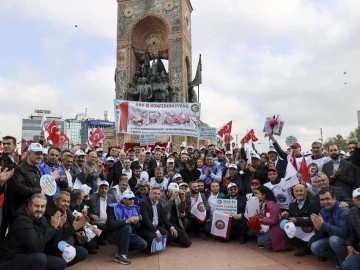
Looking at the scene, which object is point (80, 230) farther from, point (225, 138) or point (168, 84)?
point (168, 84)

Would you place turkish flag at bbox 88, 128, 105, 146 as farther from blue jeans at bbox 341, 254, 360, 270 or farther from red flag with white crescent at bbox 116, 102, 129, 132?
blue jeans at bbox 341, 254, 360, 270

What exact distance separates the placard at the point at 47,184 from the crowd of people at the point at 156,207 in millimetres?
58

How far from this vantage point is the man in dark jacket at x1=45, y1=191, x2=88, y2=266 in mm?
4660

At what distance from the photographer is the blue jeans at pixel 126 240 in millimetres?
5652

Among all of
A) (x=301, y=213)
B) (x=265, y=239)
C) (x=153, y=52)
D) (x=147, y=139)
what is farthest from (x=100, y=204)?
(x=153, y=52)

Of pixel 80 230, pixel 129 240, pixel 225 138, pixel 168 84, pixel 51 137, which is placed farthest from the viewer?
pixel 168 84

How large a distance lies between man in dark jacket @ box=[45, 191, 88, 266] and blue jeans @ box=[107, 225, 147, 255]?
676 mm

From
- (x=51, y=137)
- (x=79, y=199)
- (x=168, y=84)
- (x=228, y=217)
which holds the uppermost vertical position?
(x=168, y=84)

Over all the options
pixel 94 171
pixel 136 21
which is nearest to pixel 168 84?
pixel 136 21

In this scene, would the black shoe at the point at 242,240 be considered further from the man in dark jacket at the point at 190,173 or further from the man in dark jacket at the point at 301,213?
the man in dark jacket at the point at 190,173

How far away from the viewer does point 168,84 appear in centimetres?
2156

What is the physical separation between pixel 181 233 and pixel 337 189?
2.85 m

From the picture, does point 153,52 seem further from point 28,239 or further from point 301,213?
point 28,239

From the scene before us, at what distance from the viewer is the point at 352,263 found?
443 centimetres
